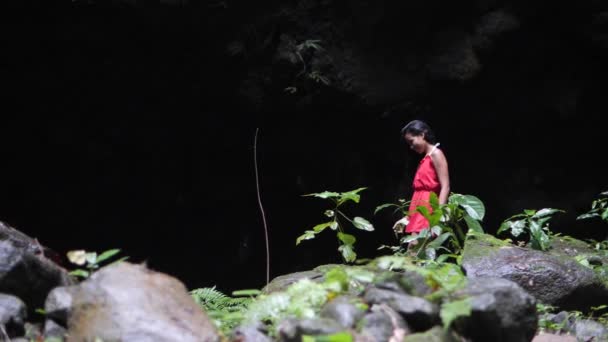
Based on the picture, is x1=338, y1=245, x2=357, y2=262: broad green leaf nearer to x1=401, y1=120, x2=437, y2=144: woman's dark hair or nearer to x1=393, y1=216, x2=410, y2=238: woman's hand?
x1=393, y1=216, x2=410, y2=238: woman's hand

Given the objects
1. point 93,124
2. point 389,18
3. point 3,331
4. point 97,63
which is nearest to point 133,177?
point 93,124

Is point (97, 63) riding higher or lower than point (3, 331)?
higher

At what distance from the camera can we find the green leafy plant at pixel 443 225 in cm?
418

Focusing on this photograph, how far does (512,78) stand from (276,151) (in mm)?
3892

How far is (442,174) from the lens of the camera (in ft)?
18.0

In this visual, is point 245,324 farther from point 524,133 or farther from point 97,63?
point 524,133

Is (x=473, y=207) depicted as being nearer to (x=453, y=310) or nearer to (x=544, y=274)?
(x=544, y=274)

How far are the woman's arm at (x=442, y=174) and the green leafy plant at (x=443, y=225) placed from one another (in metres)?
0.26

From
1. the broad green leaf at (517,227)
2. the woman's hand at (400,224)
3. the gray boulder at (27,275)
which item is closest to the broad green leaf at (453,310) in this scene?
the gray boulder at (27,275)

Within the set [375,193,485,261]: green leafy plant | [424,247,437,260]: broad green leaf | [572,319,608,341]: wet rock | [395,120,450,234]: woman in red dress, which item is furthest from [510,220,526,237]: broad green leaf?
[572,319,608,341]: wet rock

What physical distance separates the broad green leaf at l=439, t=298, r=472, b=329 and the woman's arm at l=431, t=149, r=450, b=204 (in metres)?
3.19

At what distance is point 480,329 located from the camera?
2350mm

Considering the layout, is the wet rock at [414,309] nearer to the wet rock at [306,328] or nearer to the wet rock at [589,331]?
the wet rock at [306,328]

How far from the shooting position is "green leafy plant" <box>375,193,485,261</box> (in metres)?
4.18
